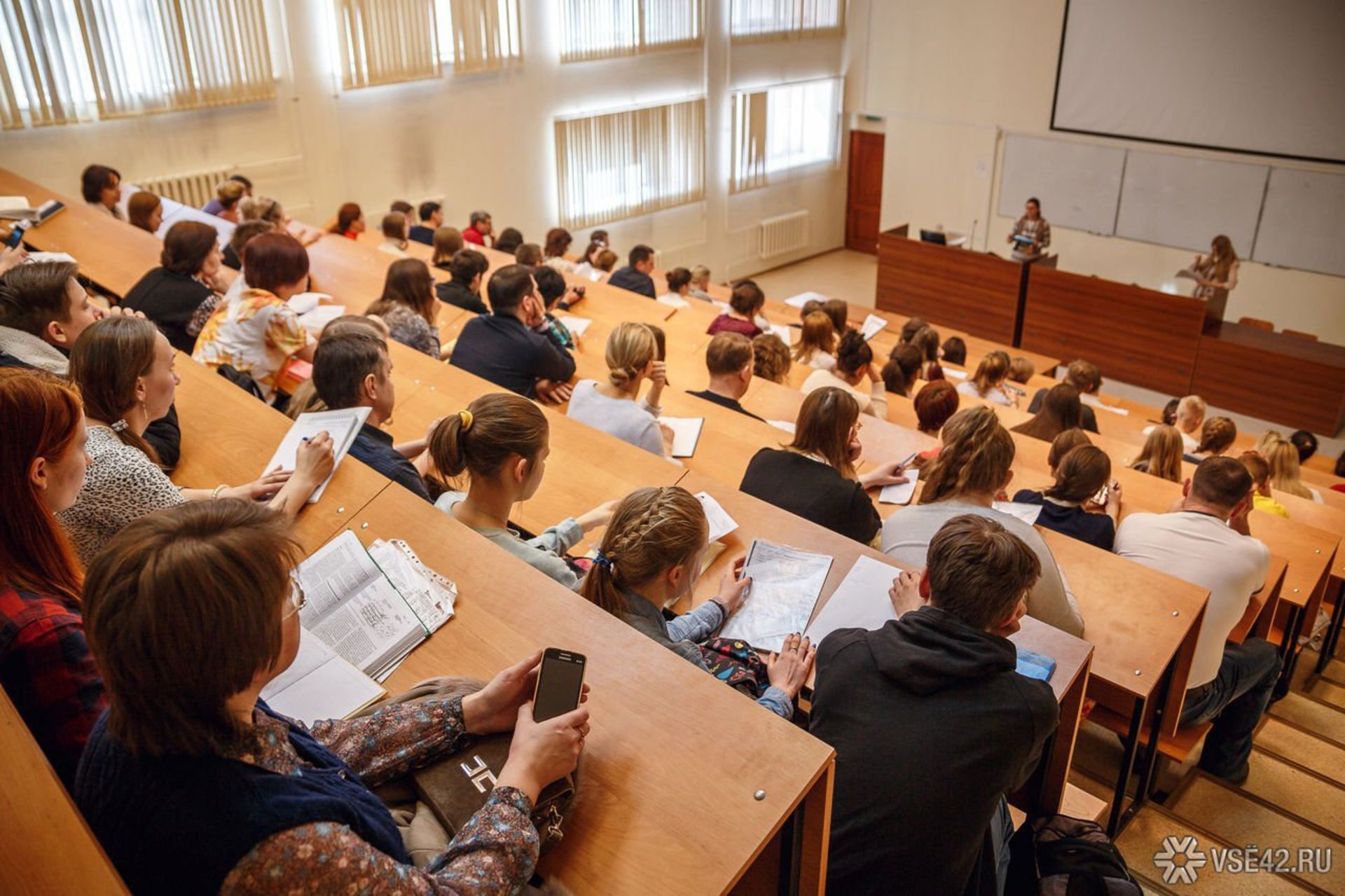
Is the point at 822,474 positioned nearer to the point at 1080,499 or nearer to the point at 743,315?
the point at 1080,499

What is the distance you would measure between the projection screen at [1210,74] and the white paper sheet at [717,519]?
28.8 ft

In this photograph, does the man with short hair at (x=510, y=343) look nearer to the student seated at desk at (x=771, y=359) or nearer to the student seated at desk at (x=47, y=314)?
the student seated at desk at (x=771, y=359)

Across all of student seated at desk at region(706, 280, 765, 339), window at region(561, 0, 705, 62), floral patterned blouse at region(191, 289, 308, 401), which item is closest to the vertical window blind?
window at region(561, 0, 705, 62)

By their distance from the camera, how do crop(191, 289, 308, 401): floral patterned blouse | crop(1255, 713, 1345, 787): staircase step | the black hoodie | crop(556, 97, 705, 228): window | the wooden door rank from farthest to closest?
the wooden door, crop(556, 97, 705, 228): window, crop(191, 289, 308, 401): floral patterned blouse, crop(1255, 713, 1345, 787): staircase step, the black hoodie

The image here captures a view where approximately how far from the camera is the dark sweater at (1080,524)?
11.9 feet

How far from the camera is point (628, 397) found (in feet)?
13.3

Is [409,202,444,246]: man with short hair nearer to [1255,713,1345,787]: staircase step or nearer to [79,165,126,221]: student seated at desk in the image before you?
[79,165,126,221]: student seated at desk

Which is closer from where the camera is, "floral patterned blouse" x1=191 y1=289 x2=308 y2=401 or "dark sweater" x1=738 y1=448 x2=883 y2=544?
"dark sweater" x1=738 y1=448 x2=883 y2=544

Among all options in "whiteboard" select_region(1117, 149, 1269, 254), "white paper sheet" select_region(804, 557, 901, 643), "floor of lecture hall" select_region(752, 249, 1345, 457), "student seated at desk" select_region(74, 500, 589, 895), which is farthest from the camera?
"floor of lecture hall" select_region(752, 249, 1345, 457)

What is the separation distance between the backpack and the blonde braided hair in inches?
43.8

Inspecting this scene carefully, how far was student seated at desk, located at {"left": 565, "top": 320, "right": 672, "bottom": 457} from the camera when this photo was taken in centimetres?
385

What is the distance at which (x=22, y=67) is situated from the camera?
6707 millimetres

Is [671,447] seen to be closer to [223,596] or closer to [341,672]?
[341,672]

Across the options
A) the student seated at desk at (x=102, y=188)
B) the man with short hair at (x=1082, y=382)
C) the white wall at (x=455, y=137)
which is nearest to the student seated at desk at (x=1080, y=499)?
the man with short hair at (x=1082, y=382)
